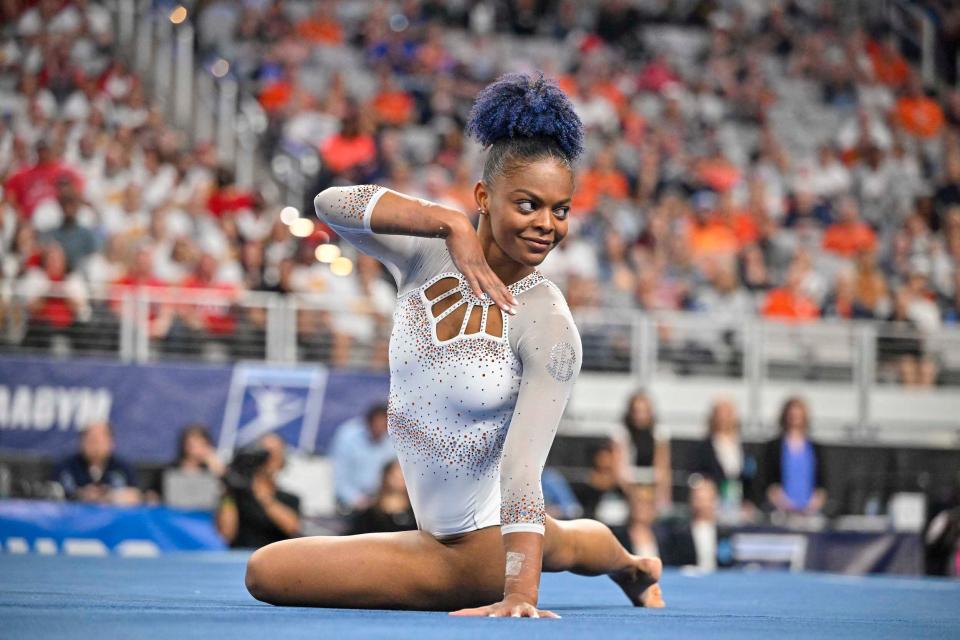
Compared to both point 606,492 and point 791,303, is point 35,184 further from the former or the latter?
point 791,303

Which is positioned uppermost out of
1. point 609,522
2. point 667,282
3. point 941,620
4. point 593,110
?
point 593,110

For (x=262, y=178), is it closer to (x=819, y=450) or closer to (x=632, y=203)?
(x=632, y=203)

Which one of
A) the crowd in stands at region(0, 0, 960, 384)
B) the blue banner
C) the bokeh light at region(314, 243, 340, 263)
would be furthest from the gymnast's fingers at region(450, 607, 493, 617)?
the bokeh light at region(314, 243, 340, 263)

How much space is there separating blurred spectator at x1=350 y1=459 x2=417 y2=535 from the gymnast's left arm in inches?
204

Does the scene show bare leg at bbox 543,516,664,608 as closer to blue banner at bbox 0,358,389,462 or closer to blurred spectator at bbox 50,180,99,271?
blue banner at bbox 0,358,389,462

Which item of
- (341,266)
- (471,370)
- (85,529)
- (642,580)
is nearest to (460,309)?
(471,370)

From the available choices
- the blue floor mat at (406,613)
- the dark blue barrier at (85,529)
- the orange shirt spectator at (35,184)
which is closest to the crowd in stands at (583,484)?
the dark blue barrier at (85,529)

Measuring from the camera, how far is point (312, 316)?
1159cm

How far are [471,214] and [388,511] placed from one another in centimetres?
482

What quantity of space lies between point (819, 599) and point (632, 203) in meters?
9.27

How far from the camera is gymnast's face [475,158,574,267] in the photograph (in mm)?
4062

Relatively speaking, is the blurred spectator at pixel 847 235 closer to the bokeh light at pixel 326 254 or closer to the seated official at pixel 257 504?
the bokeh light at pixel 326 254

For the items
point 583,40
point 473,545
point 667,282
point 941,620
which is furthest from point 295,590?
point 583,40

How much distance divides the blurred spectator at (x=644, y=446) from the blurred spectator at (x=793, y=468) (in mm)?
753
